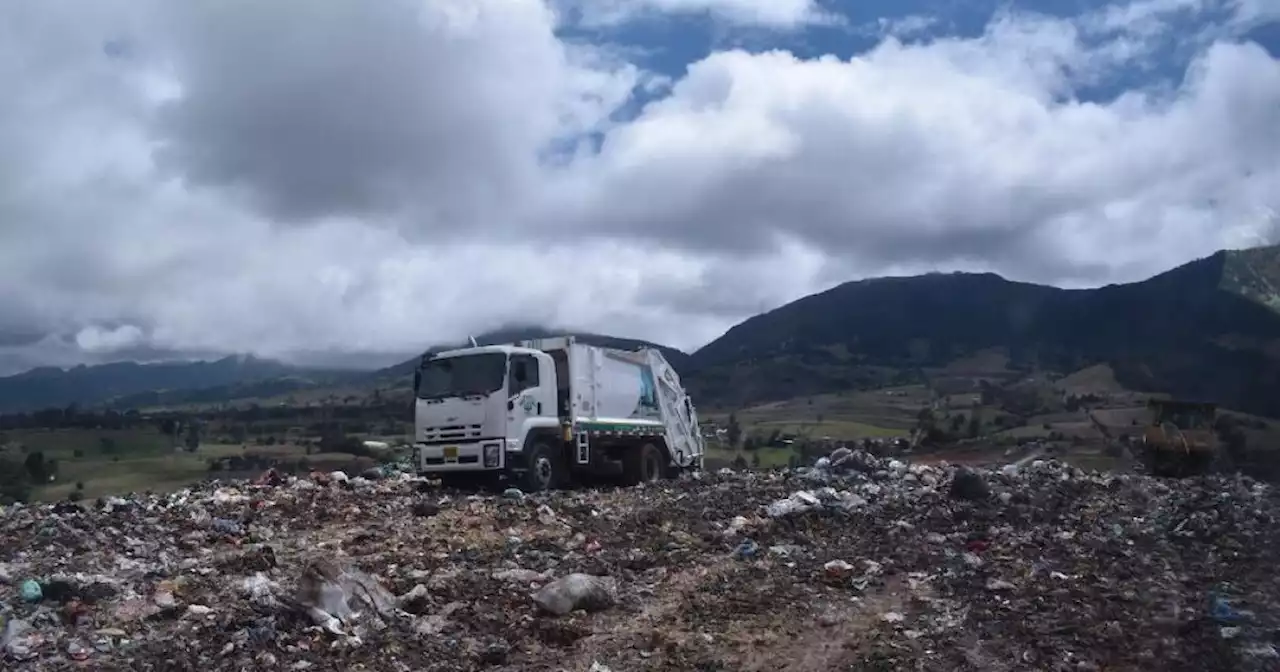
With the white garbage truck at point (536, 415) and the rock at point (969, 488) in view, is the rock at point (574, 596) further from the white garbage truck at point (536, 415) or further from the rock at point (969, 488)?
the white garbage truck at point (536, 415)

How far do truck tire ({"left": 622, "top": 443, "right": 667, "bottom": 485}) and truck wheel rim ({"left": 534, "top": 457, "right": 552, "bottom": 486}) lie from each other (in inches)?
86.5

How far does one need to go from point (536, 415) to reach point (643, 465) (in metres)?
3.08

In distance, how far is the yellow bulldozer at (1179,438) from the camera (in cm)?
1603

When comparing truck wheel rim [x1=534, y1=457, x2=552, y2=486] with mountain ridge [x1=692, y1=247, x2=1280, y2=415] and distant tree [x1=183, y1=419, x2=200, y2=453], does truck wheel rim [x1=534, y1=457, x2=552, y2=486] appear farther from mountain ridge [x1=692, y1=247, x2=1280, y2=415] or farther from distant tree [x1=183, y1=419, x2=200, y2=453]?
distant tree [x1=183, y1=419, x2=200, y2=453]

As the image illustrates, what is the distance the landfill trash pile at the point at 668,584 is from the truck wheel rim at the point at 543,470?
253cm

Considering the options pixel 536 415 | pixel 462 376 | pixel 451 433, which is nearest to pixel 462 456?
pixel 451 433

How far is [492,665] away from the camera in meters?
6.36

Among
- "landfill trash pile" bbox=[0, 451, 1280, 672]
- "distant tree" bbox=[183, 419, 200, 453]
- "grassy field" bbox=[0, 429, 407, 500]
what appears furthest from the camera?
"distant tree" bbox=[183, 419, 200, 453]

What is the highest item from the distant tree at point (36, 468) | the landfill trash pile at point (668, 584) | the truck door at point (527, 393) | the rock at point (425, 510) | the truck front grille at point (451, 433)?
the truck door at point (527, 393)

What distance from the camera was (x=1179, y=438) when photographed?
16.3 metres

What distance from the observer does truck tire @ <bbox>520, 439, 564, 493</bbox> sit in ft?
48.1

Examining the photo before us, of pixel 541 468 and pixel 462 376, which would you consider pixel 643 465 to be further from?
pixel 462 376

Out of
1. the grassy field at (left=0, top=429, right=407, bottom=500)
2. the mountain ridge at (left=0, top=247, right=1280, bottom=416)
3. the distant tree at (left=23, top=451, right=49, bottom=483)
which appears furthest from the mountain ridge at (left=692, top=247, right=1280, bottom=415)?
the distant tree at (left=23, top=451, right=49, bottom=483)

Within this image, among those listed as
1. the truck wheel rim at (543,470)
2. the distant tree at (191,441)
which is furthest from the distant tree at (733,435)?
the distant tree at (191,441)
